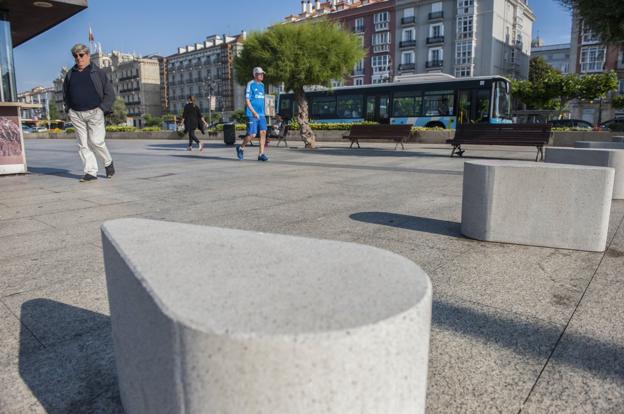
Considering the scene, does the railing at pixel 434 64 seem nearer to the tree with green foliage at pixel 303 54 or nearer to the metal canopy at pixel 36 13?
the tree with green foliage at pixel 303 54

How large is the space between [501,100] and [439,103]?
2.92 meters

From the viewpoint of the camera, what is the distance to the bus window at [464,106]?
838 inches

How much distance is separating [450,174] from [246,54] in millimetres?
12421

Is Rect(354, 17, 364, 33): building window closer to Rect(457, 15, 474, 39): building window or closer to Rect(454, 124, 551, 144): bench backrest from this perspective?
Rect(457, 15, 474, 39): building window

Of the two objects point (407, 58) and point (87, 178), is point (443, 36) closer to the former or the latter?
point (407, 58)

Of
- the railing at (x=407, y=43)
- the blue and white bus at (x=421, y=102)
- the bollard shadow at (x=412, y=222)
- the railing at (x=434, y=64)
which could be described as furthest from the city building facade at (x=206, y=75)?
the bollard shadow at (x=412, y=222)

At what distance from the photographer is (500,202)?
360 cm

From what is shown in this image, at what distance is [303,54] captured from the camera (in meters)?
16.5

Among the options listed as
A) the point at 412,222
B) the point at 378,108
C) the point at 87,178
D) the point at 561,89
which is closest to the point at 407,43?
the point at 561,89

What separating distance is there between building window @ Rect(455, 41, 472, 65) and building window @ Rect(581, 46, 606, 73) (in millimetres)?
13034

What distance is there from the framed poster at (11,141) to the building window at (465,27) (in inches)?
2132

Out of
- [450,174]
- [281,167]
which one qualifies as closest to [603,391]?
[450,174]

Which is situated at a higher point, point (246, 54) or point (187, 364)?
point (246, 54)

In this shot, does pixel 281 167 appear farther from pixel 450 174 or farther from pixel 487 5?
pixel 487 5
